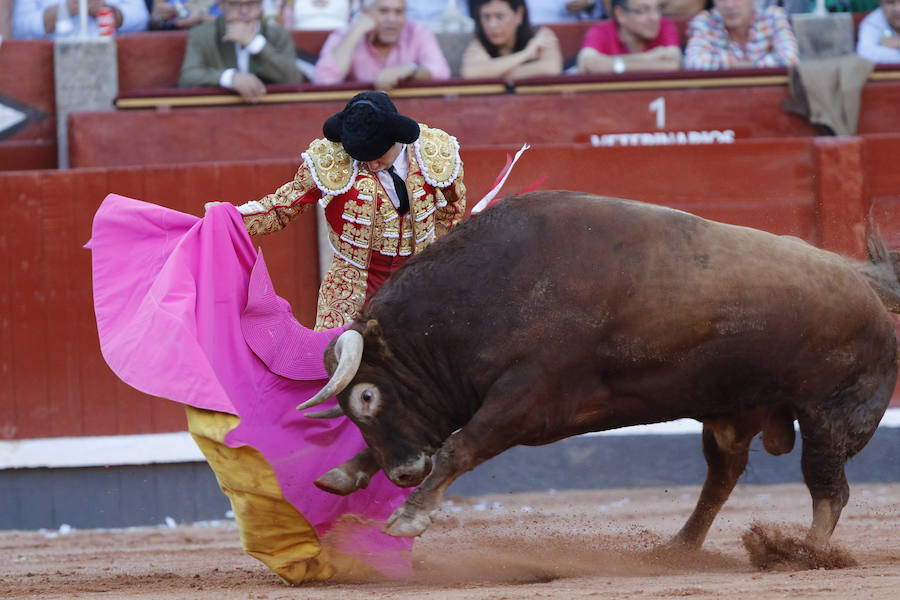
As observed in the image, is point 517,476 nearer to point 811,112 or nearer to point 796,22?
point 811,112

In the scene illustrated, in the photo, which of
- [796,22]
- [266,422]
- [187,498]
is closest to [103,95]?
[187,498]

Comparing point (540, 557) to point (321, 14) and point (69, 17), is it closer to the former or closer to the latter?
point (321, 14)

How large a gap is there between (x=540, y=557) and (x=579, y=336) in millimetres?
1026

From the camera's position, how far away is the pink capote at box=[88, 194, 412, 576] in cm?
380

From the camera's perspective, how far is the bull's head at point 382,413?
3.68 metres

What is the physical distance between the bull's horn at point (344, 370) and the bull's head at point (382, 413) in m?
0.07

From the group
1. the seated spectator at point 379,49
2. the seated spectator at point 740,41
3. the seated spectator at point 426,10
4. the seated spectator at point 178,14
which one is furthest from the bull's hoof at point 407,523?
the seated spectator at point 426,10

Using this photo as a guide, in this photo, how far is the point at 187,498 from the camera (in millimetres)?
5926

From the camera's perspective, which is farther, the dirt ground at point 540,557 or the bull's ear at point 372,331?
the bull's ear at point 372,331

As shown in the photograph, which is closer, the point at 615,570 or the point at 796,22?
the point at 615,570

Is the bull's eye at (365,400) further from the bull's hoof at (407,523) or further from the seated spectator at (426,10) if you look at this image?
the seated spectator at (426,10)

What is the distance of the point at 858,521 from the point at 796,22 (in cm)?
302

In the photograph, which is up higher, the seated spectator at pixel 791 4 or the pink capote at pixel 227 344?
the seated spectator at pixel 791 4

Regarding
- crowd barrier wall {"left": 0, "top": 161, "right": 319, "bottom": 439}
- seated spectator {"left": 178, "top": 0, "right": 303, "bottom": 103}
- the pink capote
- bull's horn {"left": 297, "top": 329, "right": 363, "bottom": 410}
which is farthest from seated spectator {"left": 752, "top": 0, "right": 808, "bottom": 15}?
bull's horn {"left": 297, "top": 329, "right": 363, "bottom": 410}
